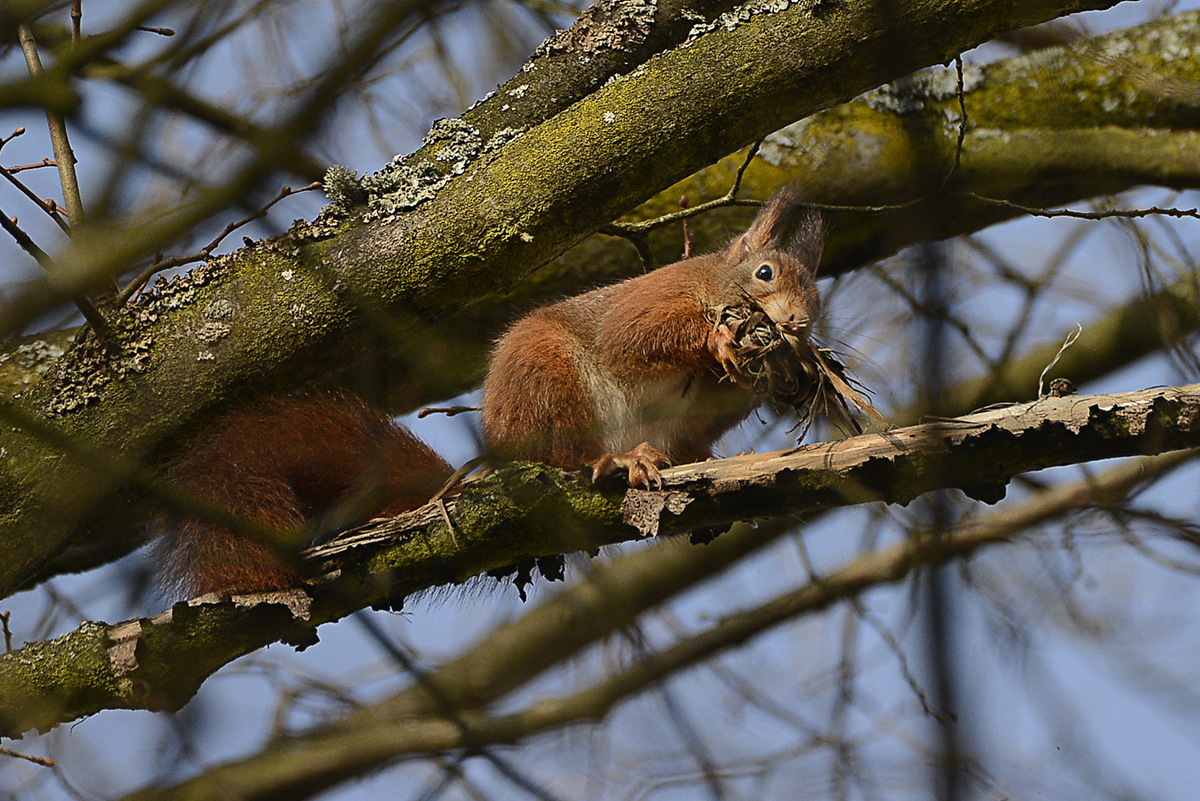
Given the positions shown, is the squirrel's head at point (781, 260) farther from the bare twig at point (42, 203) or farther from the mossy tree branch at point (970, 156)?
the bare twig at point (42, 203)

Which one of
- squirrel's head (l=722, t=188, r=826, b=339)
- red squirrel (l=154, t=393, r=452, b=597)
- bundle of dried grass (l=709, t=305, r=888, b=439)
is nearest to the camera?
red squirrel (l=154, t=393, r=452, b=597)

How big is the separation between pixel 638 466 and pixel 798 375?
0.53 m

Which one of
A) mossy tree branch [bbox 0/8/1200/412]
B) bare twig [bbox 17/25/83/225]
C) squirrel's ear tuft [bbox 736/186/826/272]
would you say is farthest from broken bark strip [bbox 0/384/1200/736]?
squirrel's ear tuft [bbox 736/186/826/272]

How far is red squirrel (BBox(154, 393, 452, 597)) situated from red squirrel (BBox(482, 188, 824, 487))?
31 centimetres

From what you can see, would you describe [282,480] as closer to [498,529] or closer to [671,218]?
[498,529]

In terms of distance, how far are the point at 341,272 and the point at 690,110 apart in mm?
843

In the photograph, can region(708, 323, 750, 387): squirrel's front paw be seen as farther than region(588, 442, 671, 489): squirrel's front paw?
Yes

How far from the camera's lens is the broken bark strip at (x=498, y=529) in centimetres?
181

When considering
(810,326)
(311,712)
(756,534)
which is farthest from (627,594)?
(810,326)

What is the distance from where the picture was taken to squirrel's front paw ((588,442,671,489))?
2055 mm

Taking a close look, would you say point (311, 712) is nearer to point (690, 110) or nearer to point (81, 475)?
point (81, 475)

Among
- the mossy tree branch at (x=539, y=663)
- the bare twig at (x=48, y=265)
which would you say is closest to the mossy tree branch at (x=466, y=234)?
Answer: the bare twig at (x=48, y=265)

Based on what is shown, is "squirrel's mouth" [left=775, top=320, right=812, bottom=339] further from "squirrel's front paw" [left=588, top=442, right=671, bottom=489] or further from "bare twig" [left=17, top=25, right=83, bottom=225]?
"bare twig" [left=17, top=25, right=83, bottom=225]

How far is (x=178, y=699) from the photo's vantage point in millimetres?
2008
